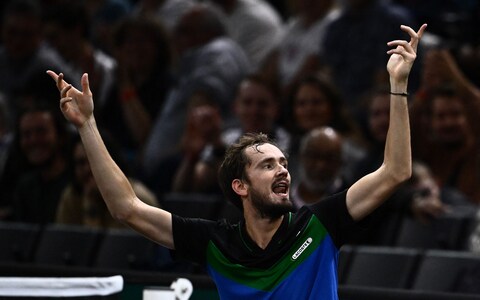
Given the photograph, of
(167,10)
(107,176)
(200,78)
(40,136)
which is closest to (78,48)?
(167,10)

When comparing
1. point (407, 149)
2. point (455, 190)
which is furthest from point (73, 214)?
point (407, 149)

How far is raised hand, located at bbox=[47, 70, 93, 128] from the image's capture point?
529 cm

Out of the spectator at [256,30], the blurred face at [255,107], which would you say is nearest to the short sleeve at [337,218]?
the blurred face at [255,107]

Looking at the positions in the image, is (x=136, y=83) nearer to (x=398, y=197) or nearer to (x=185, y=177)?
(x=185, y=177)

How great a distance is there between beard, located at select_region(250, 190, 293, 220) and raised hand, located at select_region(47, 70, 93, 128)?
2.56 ft

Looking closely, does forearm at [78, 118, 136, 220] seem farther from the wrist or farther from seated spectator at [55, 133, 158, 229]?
seated spectator at [55, 133, 158, 229]

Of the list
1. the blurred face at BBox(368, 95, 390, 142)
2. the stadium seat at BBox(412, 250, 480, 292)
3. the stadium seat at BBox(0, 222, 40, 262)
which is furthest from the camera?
the stadium seat at BBox(0, 222, 40, 262)

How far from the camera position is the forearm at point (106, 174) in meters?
5.29

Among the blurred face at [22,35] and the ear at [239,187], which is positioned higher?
the ear at [239,187]

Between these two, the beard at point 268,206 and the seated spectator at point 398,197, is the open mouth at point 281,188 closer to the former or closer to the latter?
the beard at point 268,206

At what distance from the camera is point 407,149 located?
4.96 m

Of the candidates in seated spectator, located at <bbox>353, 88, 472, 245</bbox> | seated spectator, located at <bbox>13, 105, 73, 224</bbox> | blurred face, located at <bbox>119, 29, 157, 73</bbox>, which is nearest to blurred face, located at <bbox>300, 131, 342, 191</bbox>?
seated spectator, located at <bbox>353, 88, 472, 245</bbox>

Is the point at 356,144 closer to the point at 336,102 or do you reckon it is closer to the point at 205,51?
the point at 336,102

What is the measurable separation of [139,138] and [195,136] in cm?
143
